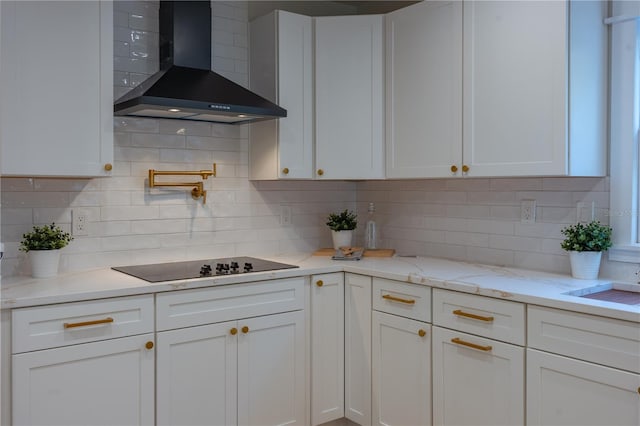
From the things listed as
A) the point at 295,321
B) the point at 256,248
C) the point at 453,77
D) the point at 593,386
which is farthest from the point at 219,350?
the point at 453,77

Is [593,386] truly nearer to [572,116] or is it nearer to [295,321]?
[572,116]

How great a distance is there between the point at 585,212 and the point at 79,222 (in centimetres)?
242

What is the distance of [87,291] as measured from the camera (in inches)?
91.4

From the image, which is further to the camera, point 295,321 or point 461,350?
point 295,321

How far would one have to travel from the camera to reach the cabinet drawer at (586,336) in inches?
77.0

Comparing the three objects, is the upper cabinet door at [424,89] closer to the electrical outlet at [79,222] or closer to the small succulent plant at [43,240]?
the electrical outlet at [79,222]

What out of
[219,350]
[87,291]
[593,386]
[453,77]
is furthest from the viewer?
[453,77]

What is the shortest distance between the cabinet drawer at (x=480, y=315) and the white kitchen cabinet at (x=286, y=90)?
44.3 inches

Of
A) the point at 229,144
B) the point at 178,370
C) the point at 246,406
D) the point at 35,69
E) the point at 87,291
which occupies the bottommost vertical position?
the point at 246,406

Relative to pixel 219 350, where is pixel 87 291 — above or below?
above

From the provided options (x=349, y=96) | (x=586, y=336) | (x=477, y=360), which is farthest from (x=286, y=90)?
(x=586, y=336)

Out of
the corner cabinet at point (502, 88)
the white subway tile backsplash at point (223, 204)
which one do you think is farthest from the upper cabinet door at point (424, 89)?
the white subway tile backsplash at point (223, 204)

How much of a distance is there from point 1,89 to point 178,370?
137 cm

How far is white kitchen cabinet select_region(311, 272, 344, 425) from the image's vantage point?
2.99m
